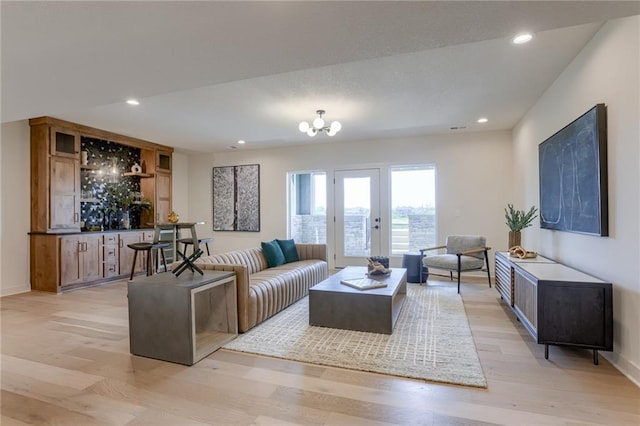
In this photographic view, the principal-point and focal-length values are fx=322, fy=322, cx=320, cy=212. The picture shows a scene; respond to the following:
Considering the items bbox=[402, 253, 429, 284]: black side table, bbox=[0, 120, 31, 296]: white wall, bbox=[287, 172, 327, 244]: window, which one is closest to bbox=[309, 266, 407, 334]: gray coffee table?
bbox=[402, 253, 429, 284]: black side table

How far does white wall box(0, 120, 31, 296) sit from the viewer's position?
469 centimetres

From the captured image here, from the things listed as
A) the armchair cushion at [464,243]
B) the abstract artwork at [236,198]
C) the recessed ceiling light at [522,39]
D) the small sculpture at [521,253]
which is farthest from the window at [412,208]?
the recessed ceiling light at [522,39]

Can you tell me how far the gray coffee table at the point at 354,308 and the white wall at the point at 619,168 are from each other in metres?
1.68

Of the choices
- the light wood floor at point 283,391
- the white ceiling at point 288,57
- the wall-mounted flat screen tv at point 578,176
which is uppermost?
the white ceiling at point 288,57

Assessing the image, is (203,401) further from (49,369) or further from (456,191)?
(456,191)

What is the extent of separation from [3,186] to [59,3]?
4.46 m

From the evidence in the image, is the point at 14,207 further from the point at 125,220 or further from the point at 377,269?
the point at 377,269

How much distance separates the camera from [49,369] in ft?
8.11

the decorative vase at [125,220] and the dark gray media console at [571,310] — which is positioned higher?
the decorative vase at [125,220]

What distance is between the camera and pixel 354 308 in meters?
3.20

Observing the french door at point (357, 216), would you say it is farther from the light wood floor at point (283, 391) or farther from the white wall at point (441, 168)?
the light wood floor at point (283, 391)

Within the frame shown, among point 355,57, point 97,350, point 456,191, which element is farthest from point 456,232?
point 97,350

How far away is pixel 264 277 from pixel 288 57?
243 cm

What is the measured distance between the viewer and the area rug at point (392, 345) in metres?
2.38
